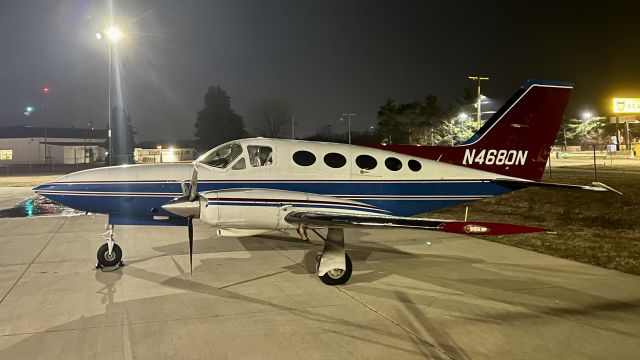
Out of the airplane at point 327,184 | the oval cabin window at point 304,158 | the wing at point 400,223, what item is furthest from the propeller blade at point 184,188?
the oval cabin window at point 304,158

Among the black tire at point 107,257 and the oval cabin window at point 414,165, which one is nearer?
the black tire at point 107,257

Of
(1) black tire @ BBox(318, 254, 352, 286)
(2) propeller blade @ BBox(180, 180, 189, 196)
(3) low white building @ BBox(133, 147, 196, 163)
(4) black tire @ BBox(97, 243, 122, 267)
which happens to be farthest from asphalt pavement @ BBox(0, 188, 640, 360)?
(3) low white building @ BBox(133, 147, 196, 163)

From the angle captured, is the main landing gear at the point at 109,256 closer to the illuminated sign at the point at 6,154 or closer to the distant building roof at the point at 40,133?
the illuminated sign at the point at 6,154

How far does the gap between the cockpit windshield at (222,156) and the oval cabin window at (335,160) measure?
1978 mm

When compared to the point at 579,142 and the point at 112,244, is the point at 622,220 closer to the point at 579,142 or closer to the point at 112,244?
the point at 112,244

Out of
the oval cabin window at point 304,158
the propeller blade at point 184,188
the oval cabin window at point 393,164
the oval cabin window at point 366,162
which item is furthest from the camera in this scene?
the oval cabin window at point 393,164

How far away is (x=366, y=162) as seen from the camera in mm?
10492

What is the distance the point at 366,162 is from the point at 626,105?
88.5m

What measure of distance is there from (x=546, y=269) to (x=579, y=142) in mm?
122024

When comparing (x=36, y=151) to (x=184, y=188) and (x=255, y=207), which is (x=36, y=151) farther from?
(x=255, y=207)

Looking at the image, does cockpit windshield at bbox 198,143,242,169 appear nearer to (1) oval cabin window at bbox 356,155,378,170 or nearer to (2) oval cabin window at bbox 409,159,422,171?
(1) oval cabin window at bbox 356,155,378,170

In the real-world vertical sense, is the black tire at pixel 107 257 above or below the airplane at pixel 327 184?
below

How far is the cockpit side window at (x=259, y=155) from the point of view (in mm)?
9961

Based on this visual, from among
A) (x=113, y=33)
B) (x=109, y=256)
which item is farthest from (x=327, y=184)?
(x=113, y=33)
